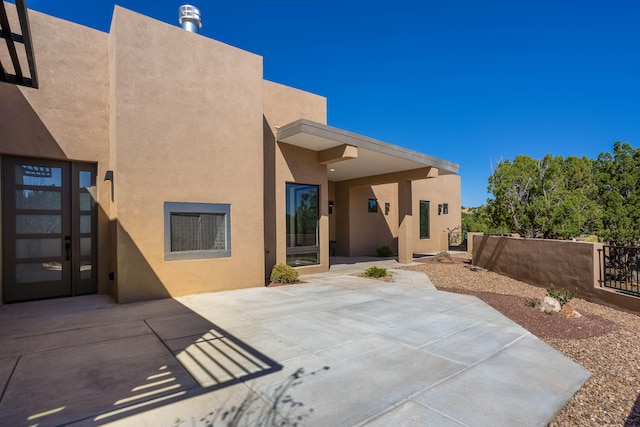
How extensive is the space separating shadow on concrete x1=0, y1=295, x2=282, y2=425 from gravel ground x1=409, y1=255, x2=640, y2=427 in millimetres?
2933

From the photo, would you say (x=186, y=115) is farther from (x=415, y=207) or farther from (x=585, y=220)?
(x=415, y=207)

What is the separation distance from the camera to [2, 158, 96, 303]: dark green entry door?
653cm

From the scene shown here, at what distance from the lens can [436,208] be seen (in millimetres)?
20656

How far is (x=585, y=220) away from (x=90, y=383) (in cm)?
1296

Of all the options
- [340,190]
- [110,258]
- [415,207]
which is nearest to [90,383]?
[110,258]

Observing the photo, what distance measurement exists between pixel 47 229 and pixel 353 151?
7.29m

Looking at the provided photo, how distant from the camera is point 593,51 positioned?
1181cm

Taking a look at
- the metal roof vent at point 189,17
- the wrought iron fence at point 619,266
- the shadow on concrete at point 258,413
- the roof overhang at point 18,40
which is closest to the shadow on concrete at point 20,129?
the roof overhang at point 18,40

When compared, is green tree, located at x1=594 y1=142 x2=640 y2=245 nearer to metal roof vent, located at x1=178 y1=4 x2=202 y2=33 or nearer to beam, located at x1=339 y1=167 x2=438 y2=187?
beam, located at x1=339 y1=167 x2=438 y2=187

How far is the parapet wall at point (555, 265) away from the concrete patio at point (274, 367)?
11.9ft

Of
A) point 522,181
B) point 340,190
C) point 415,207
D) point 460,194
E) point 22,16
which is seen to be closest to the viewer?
point 22,16

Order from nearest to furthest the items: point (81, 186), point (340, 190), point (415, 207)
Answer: point (81, 186) < point (340, 190) < point (415, 207)

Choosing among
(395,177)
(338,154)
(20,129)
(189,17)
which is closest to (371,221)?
(395,177)

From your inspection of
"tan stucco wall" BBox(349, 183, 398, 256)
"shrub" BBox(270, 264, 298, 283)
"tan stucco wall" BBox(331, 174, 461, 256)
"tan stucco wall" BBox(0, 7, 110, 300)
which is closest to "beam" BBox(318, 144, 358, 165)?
"shrub" BBox(270, 264, 298, 283)
